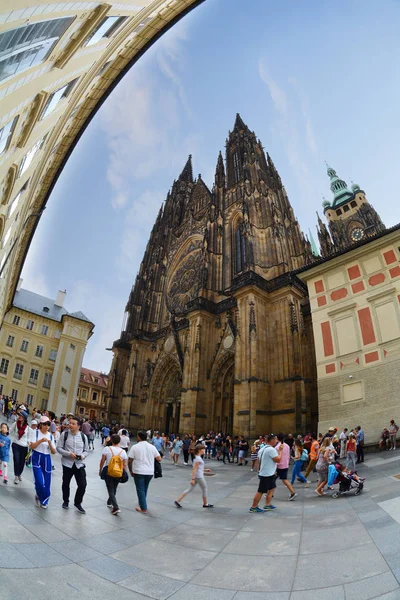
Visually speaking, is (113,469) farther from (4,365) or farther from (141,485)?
(4,365)

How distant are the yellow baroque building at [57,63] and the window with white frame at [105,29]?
0.13 feet

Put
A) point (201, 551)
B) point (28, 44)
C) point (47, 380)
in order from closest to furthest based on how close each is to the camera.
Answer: point (201, 551) < point (28, 44) < point (47, 380)

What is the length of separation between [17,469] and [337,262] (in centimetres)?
1486

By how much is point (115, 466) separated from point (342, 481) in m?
4.63

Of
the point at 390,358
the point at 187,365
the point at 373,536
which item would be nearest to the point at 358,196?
the point at 187,365

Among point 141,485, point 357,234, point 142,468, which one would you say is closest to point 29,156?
point 142,468

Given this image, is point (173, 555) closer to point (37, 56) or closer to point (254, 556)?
point (254, 556)

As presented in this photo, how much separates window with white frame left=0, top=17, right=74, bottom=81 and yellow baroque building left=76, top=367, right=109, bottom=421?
168 ft

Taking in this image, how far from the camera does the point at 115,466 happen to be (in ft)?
16.7

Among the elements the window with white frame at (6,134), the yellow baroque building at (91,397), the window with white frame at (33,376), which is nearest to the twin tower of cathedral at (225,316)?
the window with white frame at (33,376)

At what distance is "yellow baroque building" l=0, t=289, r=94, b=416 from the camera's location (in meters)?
35.0

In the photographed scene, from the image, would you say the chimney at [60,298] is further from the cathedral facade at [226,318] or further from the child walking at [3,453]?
the child walking at [3,453]

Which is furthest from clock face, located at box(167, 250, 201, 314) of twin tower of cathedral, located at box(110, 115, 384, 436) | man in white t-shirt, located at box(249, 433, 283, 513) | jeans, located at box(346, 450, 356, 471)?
man in white t-shirt, located at box(249, 433, 283, 513)

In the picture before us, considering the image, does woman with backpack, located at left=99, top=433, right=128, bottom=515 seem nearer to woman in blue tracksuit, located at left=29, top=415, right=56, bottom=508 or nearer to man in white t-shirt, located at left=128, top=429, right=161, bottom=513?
man in white t-shirt, located at left=128, top=429, right=161, bottom=513
